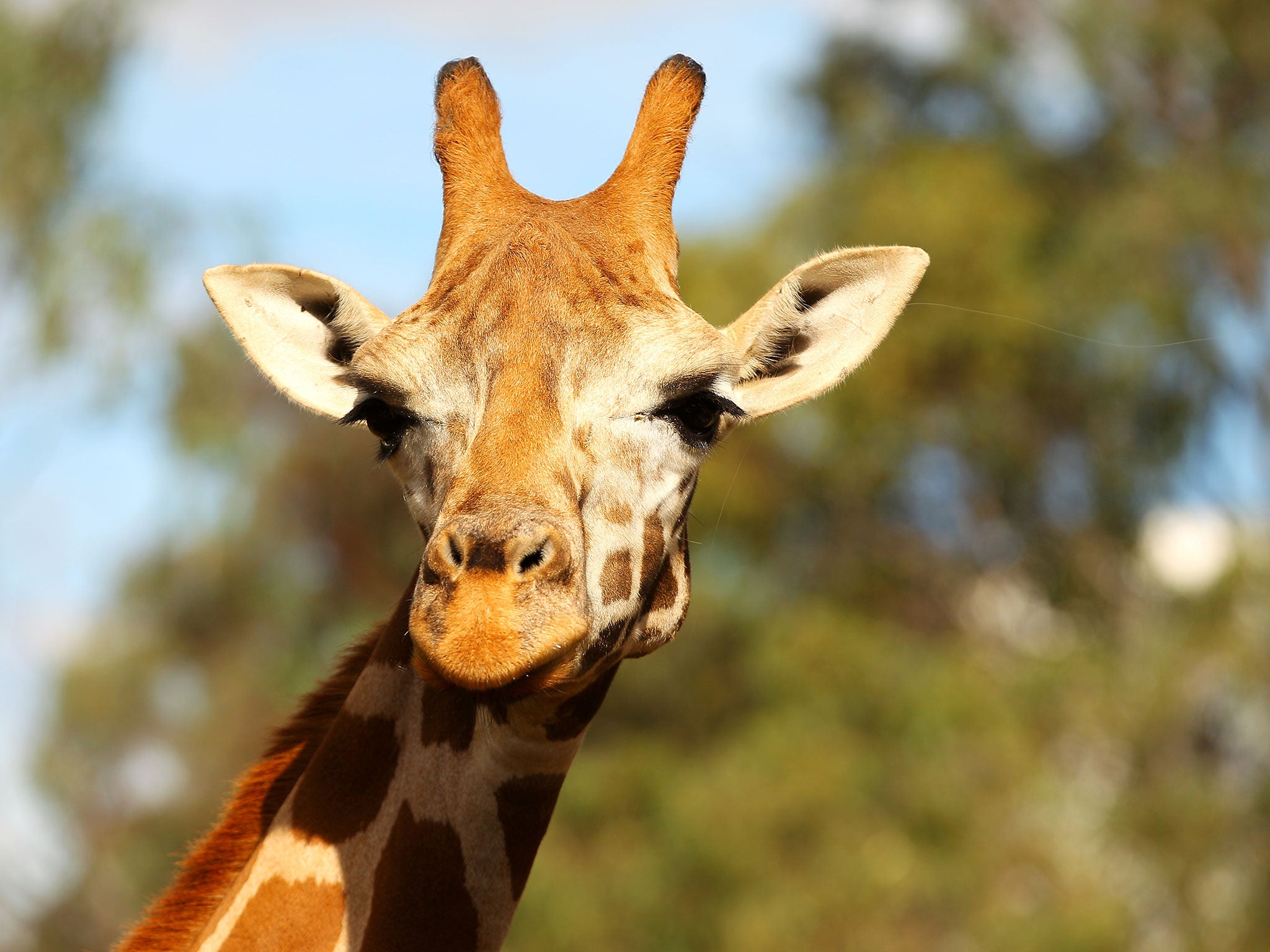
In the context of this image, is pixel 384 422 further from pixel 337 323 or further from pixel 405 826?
pixel 405 826

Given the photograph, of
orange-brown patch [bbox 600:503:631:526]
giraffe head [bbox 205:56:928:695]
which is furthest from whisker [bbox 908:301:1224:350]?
orange-brown patch [bbox 600:503:631:526]

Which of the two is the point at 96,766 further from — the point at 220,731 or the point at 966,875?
the point at 966,875

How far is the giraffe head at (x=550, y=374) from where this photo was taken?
4074mm

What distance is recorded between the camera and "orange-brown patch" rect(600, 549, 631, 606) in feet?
15.0

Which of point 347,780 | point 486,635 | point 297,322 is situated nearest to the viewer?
point 486,635

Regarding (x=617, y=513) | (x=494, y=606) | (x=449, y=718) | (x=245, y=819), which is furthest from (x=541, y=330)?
(x=245, y=819)

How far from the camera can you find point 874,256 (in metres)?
5.41

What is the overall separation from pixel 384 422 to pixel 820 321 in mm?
1675

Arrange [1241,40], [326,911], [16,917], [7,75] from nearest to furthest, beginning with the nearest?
[326,911]
[16,917]
[7,75]
[1241,40]

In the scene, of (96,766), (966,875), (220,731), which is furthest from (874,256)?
(96,766)

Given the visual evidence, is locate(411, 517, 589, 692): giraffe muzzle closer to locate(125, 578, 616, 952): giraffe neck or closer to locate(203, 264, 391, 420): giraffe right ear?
locate(125, 578, 616, 952): giraffe neck

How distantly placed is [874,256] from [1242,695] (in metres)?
28.8

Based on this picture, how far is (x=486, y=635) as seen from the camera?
3938 mm

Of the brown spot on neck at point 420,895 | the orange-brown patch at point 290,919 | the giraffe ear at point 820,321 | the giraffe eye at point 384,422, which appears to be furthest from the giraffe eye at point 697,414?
the orange-brown patch at point 290,919
